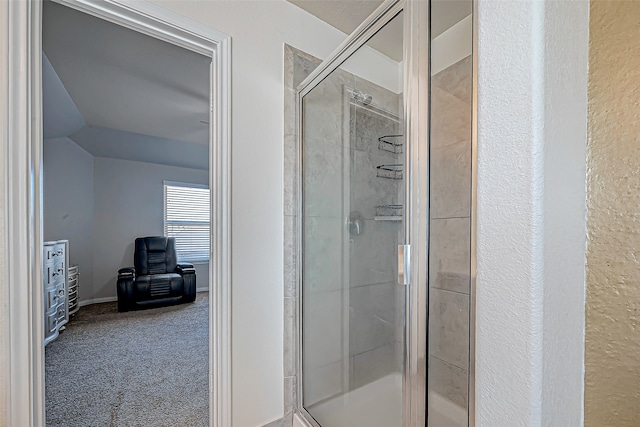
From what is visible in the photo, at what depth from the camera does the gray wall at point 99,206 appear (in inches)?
167

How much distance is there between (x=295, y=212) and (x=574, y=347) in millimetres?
1400

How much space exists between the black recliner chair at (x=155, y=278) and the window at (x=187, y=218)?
1.83 ft

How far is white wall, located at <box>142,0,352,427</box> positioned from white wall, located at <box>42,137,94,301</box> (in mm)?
3914

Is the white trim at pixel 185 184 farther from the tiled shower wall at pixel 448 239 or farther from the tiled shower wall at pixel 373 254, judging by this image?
the tiled shower wall at pixel 448 239

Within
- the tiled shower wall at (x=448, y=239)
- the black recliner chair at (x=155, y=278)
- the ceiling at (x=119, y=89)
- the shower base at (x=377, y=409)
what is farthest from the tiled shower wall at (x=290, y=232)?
the black recliner chair at (x=155, y=278)

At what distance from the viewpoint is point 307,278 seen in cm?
181

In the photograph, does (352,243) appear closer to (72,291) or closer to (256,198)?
(256,198)

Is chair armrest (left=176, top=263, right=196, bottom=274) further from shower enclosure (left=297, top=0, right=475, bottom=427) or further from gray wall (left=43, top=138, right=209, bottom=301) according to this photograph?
shower enclosure (left=297, top=0, right=475, bottom=427)

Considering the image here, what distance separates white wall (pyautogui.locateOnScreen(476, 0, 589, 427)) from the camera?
22.5 inches

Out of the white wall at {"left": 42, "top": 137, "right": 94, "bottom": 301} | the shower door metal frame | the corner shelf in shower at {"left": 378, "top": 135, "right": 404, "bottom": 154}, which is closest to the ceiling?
the white wall at {"left": 42, "top": 137, "right": 94, "bottom": 301}

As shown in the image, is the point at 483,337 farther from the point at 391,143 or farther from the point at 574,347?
the point at 391,143

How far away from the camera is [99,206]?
16.1ft

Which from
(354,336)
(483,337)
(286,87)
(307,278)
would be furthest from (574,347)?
(286,87)

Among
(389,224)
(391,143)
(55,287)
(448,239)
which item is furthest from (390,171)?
(55,287)
